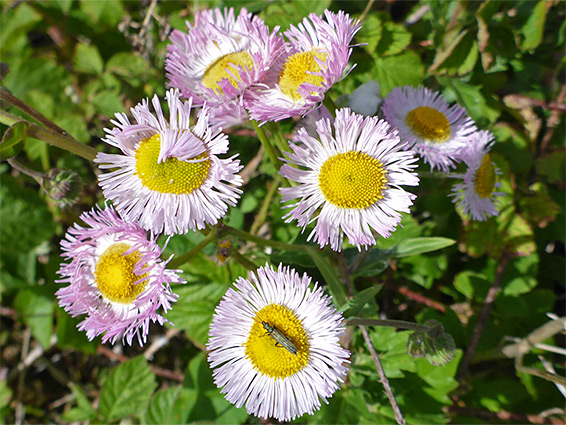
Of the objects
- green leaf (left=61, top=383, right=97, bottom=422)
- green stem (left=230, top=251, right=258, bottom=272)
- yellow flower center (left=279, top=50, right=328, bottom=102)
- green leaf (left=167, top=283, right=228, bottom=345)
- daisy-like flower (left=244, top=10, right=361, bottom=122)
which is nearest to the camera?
daisy-like flower (left=244, top=10, right=361, bottom=122)

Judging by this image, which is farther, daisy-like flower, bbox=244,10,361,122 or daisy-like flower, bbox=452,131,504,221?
daisy-like flower, bbox=452,131,504,221

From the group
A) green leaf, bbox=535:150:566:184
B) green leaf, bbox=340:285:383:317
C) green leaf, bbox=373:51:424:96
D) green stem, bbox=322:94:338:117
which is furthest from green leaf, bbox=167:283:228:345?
green leaf, bbox=535:150:566:184

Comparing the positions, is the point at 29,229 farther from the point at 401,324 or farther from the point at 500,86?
the point at 500,86

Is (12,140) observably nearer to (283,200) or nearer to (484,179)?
(283,200)

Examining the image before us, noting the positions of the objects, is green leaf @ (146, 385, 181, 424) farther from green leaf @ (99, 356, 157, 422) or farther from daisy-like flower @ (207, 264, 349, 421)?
daisy-like flower @ (207, 264, 349, 421)

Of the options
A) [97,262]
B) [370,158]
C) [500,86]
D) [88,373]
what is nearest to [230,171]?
[370,158]

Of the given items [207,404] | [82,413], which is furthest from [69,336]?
[207,404]
